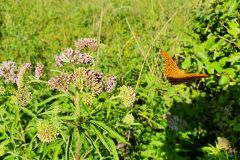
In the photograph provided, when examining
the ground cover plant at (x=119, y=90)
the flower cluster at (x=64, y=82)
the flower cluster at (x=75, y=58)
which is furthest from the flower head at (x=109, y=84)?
the flower cluster at (x=64, y=82)

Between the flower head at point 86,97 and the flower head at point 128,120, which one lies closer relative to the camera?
the flower head at point 86,97

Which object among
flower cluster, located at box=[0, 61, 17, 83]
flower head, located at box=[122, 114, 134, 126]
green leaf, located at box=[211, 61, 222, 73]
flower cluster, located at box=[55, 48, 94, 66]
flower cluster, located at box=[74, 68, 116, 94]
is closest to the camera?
flower cluster, located at box=[74, 68, 116, 94]

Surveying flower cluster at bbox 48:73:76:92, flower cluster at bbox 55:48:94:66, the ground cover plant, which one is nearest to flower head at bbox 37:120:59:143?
the ground cover plant

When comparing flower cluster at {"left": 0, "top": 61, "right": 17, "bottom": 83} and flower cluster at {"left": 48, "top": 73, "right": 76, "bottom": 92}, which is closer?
flower cluster at {"left": 48, "top": 73, "right": 76, "bottom": 92}

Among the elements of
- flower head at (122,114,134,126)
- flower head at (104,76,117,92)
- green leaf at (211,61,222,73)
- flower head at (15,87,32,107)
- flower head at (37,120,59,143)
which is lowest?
flower head at (37,120,59,143)

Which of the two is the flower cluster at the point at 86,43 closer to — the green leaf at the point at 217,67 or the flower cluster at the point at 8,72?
the flower cluster at the point at 8,72

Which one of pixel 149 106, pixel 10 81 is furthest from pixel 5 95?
pixel 149 106

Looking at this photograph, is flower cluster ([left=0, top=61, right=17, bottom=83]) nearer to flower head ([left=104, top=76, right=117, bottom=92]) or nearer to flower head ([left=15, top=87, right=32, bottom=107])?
flower head ([left=15, top=87, right=32, bottom=107])
